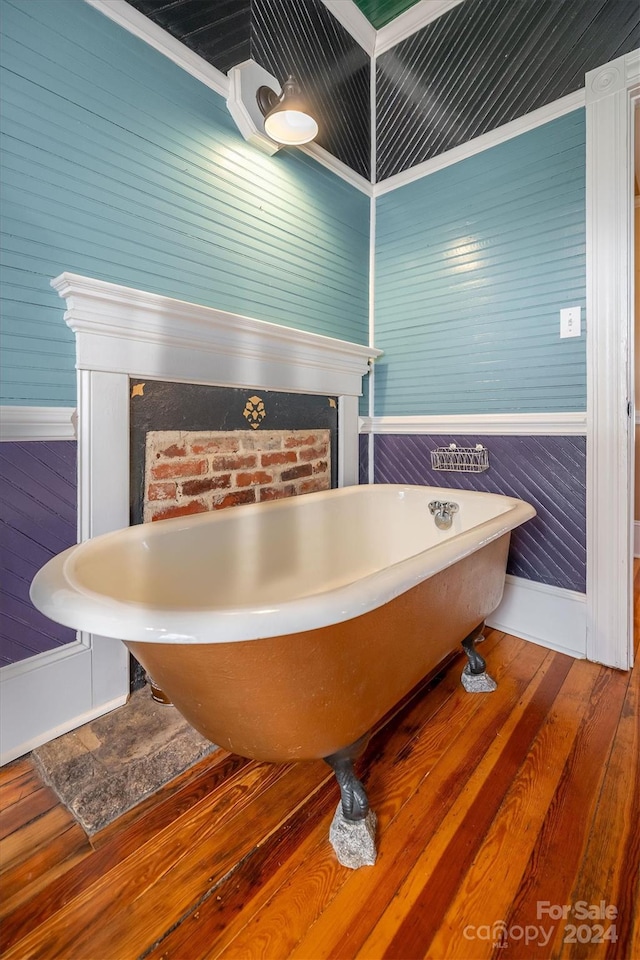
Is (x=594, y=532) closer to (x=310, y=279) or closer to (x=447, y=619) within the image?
(x=447, y=619)

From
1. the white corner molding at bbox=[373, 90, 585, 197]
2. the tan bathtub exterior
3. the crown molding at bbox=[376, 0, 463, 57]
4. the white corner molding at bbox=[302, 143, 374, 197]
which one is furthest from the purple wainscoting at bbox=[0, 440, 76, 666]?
the crown molding at bbox=[376, 0, 463, 57]

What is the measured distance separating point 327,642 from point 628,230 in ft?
5.88

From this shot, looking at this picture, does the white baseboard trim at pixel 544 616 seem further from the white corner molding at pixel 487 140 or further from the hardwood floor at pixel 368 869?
the white corner molding at pixel 487 140

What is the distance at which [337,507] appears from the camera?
1.81 m

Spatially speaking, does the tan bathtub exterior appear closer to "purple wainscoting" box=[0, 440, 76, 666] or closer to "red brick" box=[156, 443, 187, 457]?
"purple wainscoting" box=[0, 440, 76, 666]

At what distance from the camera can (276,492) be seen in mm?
1888

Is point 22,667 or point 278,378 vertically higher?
point 278,378

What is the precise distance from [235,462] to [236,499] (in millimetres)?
148

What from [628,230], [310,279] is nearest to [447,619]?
[628,230]

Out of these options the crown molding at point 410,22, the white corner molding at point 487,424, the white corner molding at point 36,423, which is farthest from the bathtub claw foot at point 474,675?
the crown molding at point 410,22

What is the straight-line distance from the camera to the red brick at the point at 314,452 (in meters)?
2.01

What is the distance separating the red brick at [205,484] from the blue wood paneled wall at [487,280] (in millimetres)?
1048

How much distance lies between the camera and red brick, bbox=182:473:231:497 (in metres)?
1.57

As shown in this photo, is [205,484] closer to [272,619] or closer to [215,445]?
[215,445]
